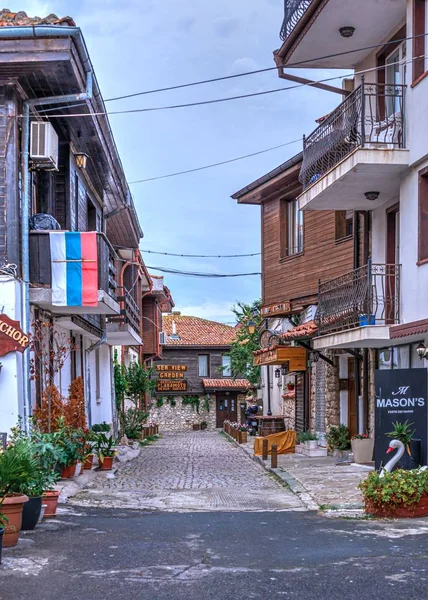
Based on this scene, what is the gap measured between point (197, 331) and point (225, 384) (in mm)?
6913

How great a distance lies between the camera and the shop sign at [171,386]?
55344mm

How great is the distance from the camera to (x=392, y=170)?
13734 millimetres

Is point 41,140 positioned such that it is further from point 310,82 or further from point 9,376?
point 310,82

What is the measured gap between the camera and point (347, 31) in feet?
50.0

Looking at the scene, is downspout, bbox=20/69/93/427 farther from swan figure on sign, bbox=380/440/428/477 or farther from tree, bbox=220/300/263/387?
tree, bbox=220/300/263/387

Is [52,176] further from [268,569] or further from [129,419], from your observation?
[129,419]

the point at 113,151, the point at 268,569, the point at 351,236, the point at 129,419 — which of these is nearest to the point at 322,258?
the point at 351,236

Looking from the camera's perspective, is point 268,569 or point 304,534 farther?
point 304,534

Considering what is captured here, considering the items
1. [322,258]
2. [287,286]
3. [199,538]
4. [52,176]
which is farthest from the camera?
[287,286]

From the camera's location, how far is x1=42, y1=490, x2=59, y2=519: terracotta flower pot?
10188mm

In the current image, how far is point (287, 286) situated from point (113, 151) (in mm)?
7824

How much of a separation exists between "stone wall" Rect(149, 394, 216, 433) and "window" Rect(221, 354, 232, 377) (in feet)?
8.70

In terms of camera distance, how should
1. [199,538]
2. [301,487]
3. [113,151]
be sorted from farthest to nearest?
[113,151] → [301,487] → [199,538]

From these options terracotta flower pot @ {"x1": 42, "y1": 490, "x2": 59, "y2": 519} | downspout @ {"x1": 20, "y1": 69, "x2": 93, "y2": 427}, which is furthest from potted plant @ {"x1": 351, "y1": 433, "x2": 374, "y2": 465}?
terracotta flower pot @ {"x1": 42, "y1": 490, "x2": 59, "y2": 519}
